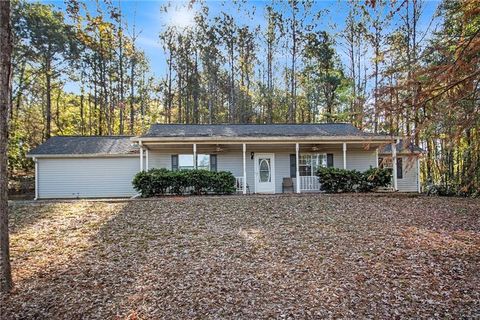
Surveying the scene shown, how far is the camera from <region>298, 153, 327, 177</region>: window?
15102 mm

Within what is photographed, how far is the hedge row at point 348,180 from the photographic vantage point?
1315 centimetres

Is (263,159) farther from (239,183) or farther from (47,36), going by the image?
(47,36)

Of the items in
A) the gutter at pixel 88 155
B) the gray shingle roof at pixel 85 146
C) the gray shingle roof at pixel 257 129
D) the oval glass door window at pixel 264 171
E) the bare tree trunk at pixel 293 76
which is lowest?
the oval glass door window at pixel 264 171

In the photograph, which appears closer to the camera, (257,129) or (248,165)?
(248,165)

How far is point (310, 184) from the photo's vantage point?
46.8 feet

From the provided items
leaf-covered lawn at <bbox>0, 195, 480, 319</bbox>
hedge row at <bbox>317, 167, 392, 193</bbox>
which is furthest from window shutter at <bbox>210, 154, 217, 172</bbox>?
leaf-covered lawn at <bbox>0, 195, 480, 319</bbox>

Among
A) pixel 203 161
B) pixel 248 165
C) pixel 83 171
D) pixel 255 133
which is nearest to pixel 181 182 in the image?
pixel 203 161

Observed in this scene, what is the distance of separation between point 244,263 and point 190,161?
971 centimetres

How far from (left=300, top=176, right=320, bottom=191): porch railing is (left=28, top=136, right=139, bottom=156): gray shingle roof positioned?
8022 millimetres

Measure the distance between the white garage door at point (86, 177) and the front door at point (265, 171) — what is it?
572 cm

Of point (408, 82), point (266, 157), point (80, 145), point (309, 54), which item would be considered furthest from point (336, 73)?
point (408, 82)

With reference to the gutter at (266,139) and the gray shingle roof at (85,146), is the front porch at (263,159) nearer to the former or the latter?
the gutter at (266,139)

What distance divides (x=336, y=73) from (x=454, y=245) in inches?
851

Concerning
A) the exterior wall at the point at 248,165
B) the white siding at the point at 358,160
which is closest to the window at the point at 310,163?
the exterior wall at the point at 248,165
